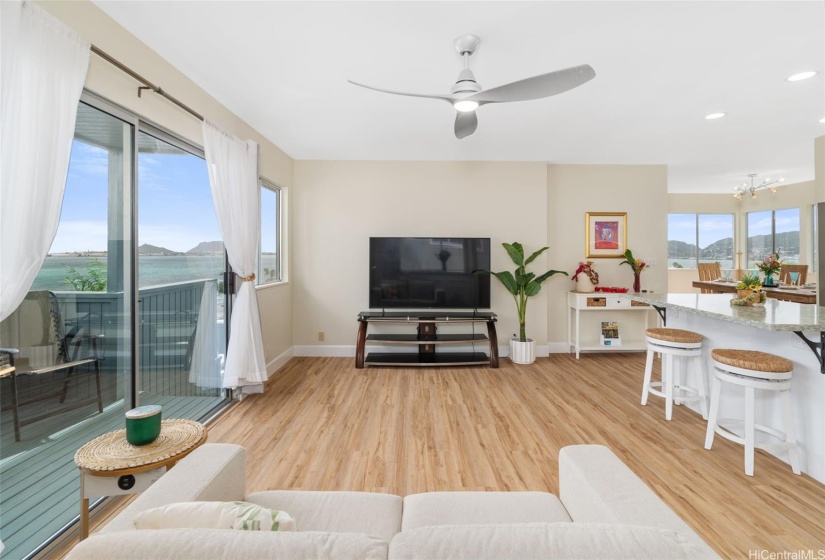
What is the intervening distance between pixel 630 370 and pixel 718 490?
7.97 ft

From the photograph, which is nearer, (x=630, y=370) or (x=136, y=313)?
(x=136, y=313)

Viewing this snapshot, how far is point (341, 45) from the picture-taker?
2248mm

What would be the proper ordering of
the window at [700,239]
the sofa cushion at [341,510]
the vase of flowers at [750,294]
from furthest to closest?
the window at [700,239], the vase of flowers at [750,294], the sofa cushion at [341,510]

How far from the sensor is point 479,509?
1.19 m

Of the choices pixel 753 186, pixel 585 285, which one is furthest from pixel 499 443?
pixel 753 186

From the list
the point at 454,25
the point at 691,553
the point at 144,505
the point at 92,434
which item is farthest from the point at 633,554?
the point at 92,434

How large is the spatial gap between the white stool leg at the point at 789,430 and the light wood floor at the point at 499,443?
71 millimetres

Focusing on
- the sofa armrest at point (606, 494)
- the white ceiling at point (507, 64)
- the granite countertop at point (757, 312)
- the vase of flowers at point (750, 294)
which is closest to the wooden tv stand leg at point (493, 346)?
the granite countertop at point (757, 312)

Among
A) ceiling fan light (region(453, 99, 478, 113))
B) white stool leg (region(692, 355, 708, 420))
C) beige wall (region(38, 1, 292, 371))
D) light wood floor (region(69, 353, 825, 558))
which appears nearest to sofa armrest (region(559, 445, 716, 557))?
light wood floor (region(69, 353, 825, 558))

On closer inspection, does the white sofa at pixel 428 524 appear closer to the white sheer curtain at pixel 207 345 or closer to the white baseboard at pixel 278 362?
the white sheer curtain at pixel 207 345

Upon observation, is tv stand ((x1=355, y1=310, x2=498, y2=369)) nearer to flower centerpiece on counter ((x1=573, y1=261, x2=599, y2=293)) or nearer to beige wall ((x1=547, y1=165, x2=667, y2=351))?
beige wall ((x1=547, y1=165, x2=667, y2=351))

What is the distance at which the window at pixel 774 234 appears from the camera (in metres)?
6.87

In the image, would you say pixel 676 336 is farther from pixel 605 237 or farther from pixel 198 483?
pixel 198 483

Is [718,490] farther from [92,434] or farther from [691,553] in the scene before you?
[92,434]
